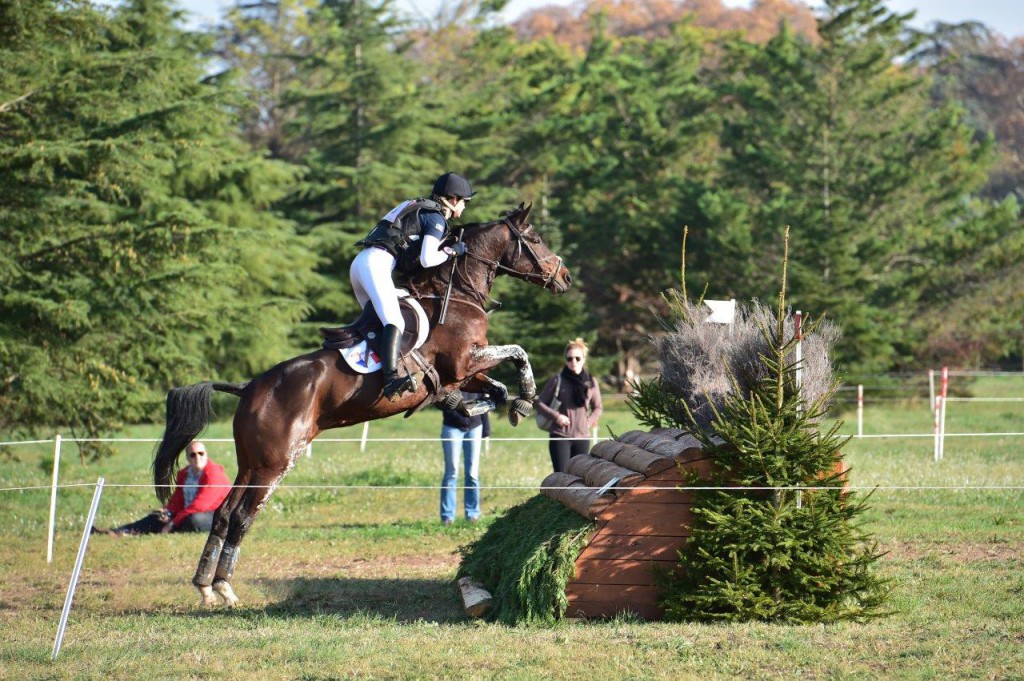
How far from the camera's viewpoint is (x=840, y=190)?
113 feet

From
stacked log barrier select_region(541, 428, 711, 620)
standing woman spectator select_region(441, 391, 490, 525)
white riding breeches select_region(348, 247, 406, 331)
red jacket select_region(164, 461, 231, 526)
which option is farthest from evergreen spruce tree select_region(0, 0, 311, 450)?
stacked log barrier select_region(541, 428, 711, 620)

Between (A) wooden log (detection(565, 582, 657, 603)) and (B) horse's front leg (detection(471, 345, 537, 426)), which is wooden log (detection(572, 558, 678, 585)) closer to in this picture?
(A) wooden log (detection(565, 582, 657, 603))

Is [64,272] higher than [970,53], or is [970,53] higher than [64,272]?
[970,53]

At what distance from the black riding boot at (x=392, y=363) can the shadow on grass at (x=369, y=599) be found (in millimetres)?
1556

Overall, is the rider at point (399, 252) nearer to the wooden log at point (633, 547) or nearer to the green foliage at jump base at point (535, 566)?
the green foliage at jump base at point (535, 566)

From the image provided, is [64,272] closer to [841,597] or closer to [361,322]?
[361,322]

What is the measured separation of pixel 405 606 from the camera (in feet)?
26.9

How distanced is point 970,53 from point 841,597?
7346 cm

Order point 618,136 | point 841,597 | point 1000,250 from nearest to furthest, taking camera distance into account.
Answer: point 841,597
point 1000,250
point 618,136

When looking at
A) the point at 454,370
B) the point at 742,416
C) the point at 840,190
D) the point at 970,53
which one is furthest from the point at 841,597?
the point at 970,53

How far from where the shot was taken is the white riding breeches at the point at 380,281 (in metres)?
7.84

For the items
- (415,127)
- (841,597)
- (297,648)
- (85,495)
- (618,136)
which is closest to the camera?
(297,648)

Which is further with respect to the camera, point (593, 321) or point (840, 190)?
point (593, 321)

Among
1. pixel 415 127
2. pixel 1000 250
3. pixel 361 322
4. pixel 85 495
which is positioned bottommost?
pixel 85 495
